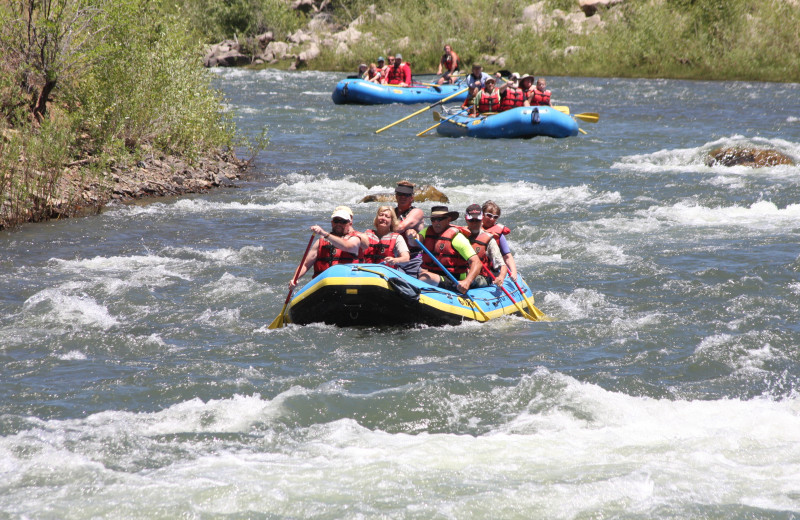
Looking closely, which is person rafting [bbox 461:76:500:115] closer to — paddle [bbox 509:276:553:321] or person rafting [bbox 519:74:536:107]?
person rafting [bbox 519:74:536:107]

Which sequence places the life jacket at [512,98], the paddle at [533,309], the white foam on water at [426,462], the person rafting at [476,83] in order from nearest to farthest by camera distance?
1. the white foam on water at [426,462]
2. the paddle at [533,309]
3. the life jacket at [512,98]
4. the person rafting at [476,83]

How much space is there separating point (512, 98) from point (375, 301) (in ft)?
44.7

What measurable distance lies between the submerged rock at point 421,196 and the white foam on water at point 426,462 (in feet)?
24.4

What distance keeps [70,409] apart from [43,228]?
5.86 meters

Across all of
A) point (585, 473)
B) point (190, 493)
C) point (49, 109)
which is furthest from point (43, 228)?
point (585, 473)

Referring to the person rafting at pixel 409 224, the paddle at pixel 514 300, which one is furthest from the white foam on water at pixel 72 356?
the paddle at pixel 514 300

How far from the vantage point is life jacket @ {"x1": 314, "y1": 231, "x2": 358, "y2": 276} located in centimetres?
795

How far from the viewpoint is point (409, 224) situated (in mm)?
8180

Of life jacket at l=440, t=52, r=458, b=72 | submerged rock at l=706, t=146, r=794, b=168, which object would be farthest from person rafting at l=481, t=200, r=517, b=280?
life jacket at l=440, t=52, r=458, b=72

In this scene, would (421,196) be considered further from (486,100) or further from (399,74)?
(399,74)

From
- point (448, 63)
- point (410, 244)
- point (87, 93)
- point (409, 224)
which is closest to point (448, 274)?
point (410, 244)

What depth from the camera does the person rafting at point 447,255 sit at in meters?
8.10

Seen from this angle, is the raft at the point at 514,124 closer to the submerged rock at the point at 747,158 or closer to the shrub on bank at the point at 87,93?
the submerged rock at the point at 747,158

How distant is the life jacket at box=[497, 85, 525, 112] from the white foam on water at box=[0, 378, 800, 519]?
14.7m
